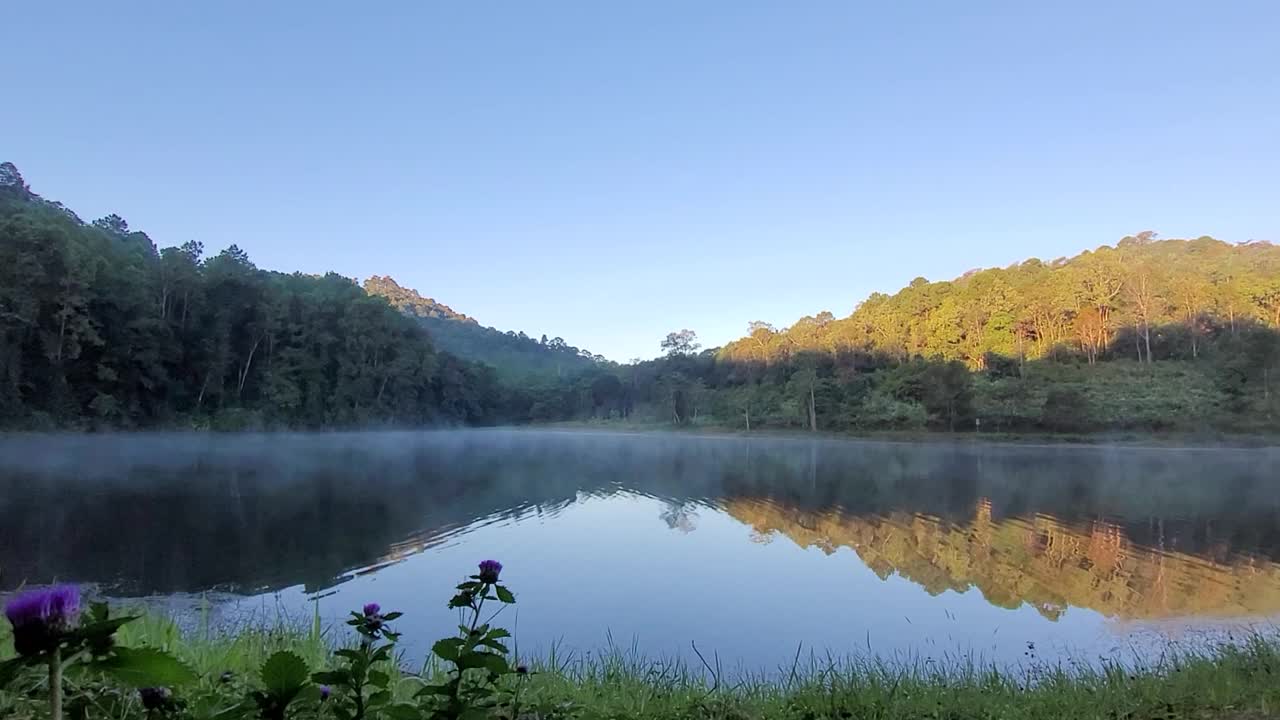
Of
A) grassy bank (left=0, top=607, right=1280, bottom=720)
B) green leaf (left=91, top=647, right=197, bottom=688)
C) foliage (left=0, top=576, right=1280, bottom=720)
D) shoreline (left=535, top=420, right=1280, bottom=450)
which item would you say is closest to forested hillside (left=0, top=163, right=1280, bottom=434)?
shoreline (left=535, top=420, right=1280, bottom=450)

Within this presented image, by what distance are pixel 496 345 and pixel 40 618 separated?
426 ft

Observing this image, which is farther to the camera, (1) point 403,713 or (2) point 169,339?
(2) point 169,339

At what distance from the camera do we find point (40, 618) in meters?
0.87

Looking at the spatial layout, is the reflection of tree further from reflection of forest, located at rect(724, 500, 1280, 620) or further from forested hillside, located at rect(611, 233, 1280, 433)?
forested hillside, located at rect(611, 233, 1280, 433)

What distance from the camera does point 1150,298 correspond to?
57062 mm

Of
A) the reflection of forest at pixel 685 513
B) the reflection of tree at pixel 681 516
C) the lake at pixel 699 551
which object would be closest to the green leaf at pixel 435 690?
the lake at pixel 699 551

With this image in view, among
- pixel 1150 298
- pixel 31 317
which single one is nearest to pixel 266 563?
pixel 31 317

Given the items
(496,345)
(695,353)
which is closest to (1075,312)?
(695,353)

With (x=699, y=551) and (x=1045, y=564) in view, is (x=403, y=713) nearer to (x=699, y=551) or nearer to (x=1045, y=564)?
(x=699, y=551)

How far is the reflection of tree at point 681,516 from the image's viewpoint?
49.7 feet

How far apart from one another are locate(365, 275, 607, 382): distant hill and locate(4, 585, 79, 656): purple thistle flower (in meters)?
108

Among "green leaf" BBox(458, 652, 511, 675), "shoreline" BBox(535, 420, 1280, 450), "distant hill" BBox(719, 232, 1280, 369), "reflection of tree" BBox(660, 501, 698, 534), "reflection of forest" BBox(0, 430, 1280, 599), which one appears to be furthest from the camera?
"distant hill" BBox(719, 232, 1280, 369)

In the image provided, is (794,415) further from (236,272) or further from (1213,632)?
(1213,632)

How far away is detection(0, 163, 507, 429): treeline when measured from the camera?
32.1 metres
